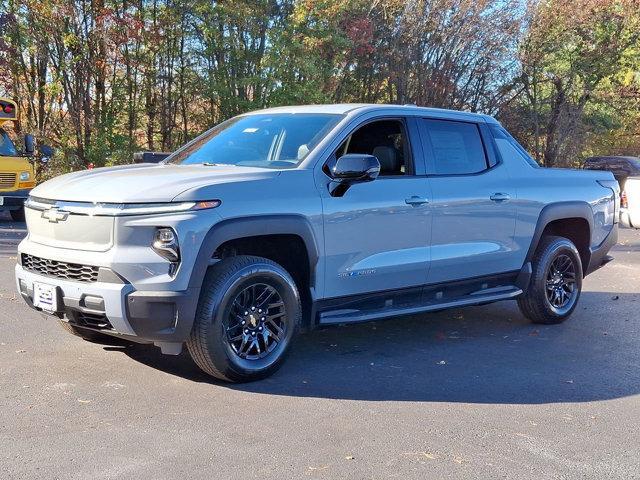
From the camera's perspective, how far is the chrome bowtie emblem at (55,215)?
493 cm

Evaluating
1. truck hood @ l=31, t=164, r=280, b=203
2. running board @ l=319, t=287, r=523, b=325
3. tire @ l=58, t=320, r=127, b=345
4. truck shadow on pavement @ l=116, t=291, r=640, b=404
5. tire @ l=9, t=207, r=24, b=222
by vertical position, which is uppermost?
truck hood @ l=31, t=164, r=280, b=203

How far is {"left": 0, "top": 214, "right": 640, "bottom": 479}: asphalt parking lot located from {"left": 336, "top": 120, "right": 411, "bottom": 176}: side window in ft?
4.78

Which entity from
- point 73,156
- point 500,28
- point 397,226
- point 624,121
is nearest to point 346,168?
point 397,226

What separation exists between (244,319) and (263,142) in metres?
1.50

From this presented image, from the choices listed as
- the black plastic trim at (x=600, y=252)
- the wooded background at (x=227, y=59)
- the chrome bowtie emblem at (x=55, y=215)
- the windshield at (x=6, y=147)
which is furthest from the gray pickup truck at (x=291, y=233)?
the wooded background at (x=227, y=59)

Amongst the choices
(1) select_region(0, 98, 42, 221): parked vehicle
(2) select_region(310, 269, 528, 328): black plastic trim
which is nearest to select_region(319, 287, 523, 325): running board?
(2) select_region(310, 269, 528, 328): black plastic trim

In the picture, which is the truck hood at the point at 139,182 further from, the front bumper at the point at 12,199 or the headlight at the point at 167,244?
the front bumper at the point at 12,199

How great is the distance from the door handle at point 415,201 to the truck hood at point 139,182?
3.83ft

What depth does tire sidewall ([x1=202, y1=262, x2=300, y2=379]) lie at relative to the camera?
483 centimetres

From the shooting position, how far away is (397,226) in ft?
18.9

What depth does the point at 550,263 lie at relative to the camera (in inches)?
283

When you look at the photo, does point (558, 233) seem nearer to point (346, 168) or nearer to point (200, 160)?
point (346, 168)

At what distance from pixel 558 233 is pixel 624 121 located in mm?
31506

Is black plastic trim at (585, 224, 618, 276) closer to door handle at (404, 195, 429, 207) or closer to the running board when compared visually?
the running board
